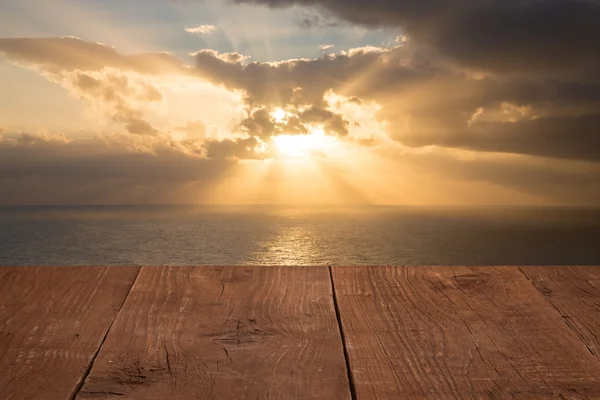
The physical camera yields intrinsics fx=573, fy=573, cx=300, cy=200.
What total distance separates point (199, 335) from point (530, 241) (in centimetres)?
10241

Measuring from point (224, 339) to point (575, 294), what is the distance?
1.03m

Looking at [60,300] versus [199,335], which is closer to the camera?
[199,335]

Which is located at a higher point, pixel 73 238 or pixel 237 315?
pixel 237 315

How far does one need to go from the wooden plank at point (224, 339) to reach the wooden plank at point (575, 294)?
0.61 metres

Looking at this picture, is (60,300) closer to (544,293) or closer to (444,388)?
(444,388)

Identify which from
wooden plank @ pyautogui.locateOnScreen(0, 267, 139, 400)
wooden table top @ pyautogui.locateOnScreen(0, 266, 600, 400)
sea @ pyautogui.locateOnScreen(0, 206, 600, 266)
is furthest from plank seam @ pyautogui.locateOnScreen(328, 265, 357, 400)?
Result: sea @ pyautogui.locateOnScreen(0, 206, 600, 266)

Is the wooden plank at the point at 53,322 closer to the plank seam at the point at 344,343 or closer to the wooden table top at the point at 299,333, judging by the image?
the wooden table top at the point at 299,333

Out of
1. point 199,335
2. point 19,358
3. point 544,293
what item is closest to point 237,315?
point 199,335

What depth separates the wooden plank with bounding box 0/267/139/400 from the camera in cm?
116

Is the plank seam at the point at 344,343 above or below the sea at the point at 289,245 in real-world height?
above

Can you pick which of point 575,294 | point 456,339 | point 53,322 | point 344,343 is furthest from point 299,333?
point 575,294

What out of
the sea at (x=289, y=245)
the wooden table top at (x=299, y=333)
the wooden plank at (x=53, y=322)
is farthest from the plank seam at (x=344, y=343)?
the sea at (x=289, y=245)

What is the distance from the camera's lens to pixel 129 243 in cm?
7831

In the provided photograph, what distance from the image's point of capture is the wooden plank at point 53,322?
1.16m
